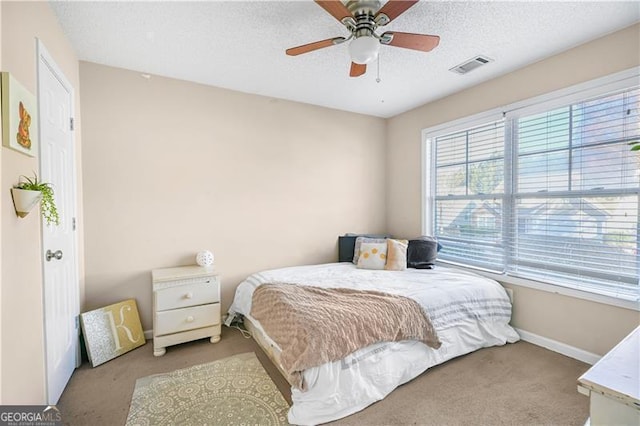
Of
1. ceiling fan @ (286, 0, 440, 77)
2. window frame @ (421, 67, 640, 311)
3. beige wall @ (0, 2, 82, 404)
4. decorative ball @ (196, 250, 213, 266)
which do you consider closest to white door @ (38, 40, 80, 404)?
beige wall @ (0, 2, 82, 404)

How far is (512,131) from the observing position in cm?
289

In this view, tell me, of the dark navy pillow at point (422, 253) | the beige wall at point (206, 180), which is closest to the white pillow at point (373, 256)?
the dark navy pillow at point (422, 253)

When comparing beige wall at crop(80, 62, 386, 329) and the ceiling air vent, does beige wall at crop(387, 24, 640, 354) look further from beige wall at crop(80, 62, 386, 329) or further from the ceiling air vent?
beige wall at crop(80, 62, 386, 329)

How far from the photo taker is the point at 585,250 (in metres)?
2.42

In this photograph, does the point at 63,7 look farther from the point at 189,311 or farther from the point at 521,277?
the point at 521,277

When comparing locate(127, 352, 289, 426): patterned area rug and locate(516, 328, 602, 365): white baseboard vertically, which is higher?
locate(516, 328, 602, 365): white baseboard

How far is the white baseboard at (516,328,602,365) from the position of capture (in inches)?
92.9

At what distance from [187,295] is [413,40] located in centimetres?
266

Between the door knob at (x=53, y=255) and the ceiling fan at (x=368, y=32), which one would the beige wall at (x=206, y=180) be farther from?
the ceiling fan at (x=368, y=32)

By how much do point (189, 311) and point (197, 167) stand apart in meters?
1.43

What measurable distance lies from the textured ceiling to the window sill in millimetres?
2005

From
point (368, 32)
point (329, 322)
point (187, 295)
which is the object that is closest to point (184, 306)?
point (187, 295)

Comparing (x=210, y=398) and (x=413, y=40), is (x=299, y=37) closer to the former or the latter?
(x=413, y=40)

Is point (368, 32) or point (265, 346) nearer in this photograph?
point (368, 32)
